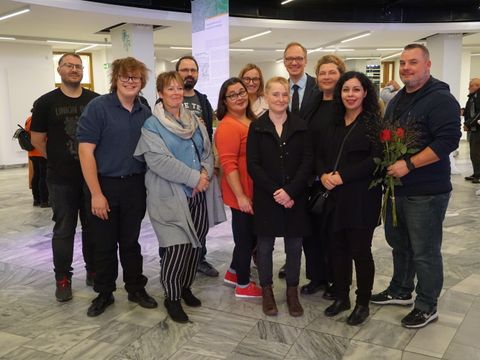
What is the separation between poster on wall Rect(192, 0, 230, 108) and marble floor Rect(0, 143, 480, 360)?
289 centimetres

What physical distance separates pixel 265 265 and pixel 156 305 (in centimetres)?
81

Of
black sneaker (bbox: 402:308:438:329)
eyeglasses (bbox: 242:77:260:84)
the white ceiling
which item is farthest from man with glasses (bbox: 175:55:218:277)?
the white ceiling

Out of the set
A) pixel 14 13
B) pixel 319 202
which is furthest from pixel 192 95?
pixel 14 13

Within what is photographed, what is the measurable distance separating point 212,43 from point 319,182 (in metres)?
3.64

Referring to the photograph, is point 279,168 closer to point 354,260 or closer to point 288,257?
point 288,257

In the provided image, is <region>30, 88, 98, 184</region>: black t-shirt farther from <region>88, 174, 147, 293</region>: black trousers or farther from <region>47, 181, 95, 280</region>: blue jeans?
<region>88, 174, 147, 293</region>: black trousers

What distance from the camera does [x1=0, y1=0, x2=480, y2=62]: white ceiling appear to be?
286 inches

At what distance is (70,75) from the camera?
3002 mm

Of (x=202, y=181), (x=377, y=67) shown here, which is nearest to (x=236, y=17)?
(x=202, y=181)

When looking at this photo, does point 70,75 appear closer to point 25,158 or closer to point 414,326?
point 414,326

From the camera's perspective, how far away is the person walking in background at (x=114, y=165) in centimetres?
268

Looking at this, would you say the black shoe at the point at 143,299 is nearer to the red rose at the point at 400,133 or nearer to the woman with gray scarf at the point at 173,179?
the woman with gray scarf at the point at 173,179

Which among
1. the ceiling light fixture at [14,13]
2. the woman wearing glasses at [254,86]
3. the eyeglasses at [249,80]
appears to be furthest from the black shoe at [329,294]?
the ceiling light fixture at [14,13]

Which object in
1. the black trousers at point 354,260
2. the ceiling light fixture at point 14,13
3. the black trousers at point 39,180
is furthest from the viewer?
the ceiling light fixture at point 14,13
